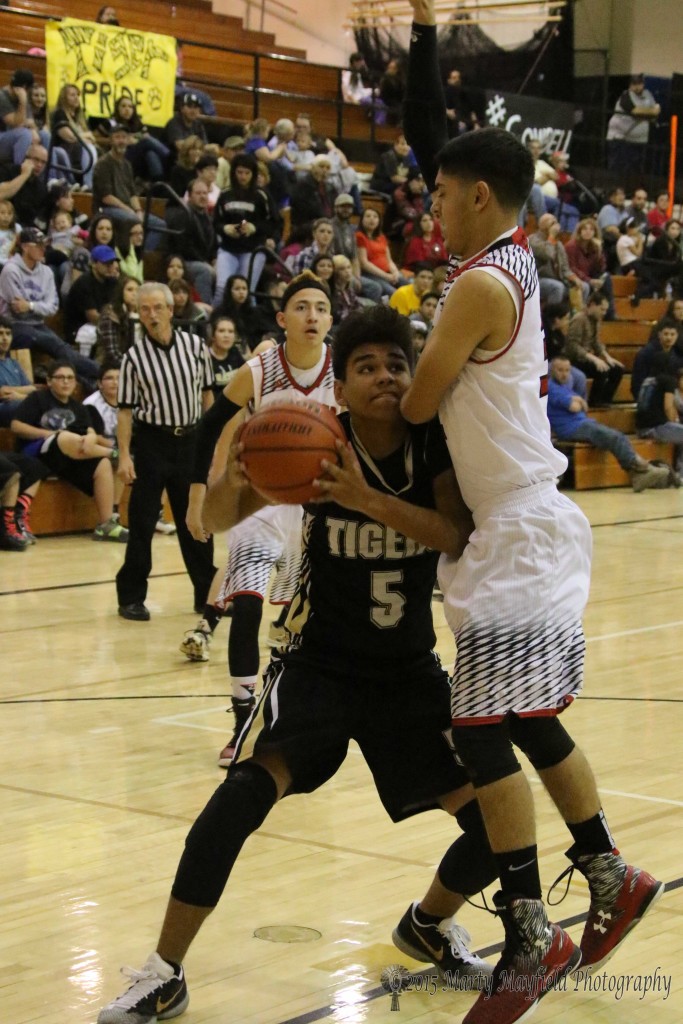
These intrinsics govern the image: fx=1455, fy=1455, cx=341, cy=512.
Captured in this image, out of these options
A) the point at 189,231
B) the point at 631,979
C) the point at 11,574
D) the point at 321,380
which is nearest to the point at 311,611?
the point at 631,979

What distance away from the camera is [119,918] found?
3.79 metres

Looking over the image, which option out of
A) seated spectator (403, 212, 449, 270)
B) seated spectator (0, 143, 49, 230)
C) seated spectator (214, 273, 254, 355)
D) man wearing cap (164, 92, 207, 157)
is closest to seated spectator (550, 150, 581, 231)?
seated spectator (403, 212, 449, 270)

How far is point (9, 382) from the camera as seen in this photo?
11.7 m

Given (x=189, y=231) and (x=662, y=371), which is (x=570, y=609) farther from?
(x=662, y=371)

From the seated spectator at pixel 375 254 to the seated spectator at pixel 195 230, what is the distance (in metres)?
2.18

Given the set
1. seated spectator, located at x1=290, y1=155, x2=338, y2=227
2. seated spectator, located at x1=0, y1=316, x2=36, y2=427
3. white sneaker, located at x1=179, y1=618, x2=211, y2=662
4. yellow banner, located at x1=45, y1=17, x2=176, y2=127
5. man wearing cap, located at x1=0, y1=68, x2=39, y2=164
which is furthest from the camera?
seated spectator, located at x1=290, y1=155, x2=338, y2=227

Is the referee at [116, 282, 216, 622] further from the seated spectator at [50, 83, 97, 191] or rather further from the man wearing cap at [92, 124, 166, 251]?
the seated spectator at [50, 83, 97, 191]

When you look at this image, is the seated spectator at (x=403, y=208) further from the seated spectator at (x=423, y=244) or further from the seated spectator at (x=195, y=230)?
the seated spectator at (x=195, y=230)

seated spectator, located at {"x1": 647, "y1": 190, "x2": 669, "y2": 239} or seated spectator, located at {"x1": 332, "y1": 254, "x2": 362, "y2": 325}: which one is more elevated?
seated spectator, located at {"x1": 647, "y1": 190, "x2": 669, "y2": 239}

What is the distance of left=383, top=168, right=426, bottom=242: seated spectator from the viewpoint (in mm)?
18453

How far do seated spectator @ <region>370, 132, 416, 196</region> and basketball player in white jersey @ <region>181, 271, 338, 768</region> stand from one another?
45.3 feet

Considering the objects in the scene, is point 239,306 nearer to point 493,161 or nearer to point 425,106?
point 425,106

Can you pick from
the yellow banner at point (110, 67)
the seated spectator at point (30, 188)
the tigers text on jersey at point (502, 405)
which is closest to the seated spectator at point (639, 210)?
the yellow banner at point (110, 67)

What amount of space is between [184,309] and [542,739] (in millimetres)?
10285
